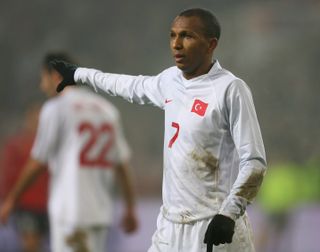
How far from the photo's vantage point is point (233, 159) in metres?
3.64

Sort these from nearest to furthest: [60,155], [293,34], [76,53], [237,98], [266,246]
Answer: [237,98], [60,155], [266,246], [293,34], [76,53]

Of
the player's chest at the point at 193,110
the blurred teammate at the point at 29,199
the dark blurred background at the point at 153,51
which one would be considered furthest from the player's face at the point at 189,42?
the dark blurred background at the point at 153,51

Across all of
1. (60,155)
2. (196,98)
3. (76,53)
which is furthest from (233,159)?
(76,53)

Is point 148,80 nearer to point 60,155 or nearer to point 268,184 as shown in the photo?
point 60,155

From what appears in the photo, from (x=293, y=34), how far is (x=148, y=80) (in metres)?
6.01

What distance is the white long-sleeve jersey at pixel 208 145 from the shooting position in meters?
3.45

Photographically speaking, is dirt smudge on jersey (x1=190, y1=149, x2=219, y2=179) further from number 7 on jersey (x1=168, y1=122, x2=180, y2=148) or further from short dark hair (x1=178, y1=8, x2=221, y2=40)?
short dark hair (x1=178, y1=8, x2=221, y2=40)

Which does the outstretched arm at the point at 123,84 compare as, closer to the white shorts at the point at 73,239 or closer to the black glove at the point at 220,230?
the black glove at the point at 220,230

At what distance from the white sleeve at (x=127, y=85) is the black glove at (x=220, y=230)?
0.60m

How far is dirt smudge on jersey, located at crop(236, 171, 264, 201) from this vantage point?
3.45m

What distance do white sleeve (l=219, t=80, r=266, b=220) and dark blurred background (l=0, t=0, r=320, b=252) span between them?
16.9 ft

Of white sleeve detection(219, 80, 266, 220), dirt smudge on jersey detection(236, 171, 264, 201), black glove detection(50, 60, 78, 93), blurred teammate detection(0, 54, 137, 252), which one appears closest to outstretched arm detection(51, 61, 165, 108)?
black glove detection(50, 60, 78, 93)

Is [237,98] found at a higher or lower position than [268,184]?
higher

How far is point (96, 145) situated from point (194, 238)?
2455mm
